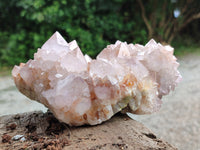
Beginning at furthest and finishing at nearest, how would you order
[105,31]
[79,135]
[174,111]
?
[105,31], [174,111], [79,135]

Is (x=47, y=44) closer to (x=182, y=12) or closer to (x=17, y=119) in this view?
(x=17, y=119)

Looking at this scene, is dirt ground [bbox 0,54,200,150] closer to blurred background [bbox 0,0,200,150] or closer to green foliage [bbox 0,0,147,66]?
blurred background [bbox 0,0,200,150]

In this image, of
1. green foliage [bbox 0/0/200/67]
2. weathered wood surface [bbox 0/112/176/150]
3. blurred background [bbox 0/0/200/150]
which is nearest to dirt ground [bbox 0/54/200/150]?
blurred background [bbox 0/0/200/150]

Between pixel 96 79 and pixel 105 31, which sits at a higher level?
pixel 105 31

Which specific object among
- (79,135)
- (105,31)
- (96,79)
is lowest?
(79,135)

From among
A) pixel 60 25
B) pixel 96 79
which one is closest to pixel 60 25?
pixel 60 25

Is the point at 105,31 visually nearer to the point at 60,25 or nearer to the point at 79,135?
the point at 60,25

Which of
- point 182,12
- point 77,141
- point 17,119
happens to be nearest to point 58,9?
point 182,12
